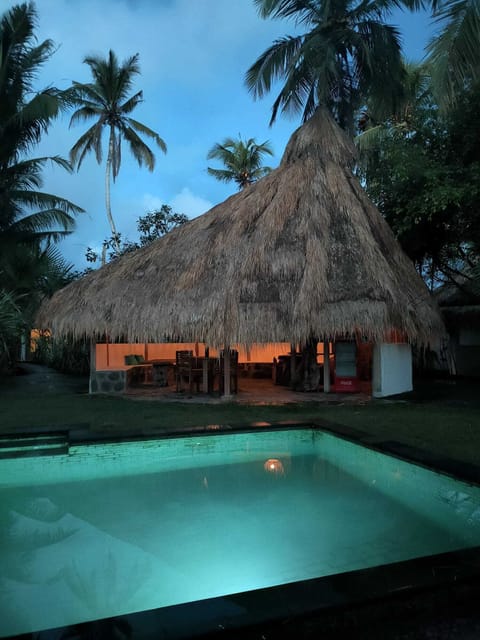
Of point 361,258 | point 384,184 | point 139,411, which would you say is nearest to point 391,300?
point 361,258

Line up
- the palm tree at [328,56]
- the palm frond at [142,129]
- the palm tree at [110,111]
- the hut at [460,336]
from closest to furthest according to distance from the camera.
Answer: the palm tree at [328,56] < the hut at [460,336] < the palm tree at [110,111] < the palm frond at [142,129]

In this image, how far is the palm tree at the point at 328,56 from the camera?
35.6ft

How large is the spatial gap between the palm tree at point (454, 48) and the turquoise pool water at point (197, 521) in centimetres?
489

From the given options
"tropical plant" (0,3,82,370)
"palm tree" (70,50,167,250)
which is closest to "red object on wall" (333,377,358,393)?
"tropical plant" (0,3,82,370)

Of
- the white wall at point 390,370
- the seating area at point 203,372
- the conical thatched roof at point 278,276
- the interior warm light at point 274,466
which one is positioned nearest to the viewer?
the interior warm light at point 274,466

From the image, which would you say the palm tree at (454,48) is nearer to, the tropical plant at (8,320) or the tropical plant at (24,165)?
the tropical plant at (8,320)

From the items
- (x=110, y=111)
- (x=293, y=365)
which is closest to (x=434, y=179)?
(x=293, y=365)

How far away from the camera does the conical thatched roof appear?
8.58 m

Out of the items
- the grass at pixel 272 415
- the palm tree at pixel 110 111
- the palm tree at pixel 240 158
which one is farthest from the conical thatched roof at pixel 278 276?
the palm tree at pixel 240 158

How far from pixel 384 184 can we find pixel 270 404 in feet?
18.0

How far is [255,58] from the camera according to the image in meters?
11.6

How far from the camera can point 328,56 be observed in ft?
35.0

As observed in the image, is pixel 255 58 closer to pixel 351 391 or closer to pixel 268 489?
pixel 351 391

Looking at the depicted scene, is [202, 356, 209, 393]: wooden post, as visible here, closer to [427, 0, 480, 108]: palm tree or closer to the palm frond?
[427, 0, 480, 108]: palm tree
